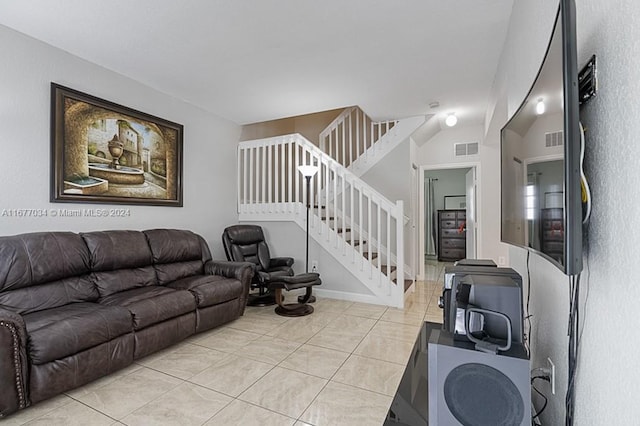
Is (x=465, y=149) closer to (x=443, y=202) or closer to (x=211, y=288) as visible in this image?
(x=443, y=202)

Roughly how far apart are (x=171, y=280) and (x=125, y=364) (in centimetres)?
106

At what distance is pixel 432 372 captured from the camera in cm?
104

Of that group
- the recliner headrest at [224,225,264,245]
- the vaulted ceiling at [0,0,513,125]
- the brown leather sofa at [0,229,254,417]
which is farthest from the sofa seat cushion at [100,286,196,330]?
the vaulted ceiling at [0,0,513,125]

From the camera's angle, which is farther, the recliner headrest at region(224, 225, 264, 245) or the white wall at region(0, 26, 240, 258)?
the recliner headrest at region(224, 225, 264, 245)

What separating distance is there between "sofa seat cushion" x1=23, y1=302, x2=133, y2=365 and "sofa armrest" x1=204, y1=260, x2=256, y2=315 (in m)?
1.16

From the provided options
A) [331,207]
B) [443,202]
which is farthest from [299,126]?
[443,202]

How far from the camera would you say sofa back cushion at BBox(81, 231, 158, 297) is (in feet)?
8.85

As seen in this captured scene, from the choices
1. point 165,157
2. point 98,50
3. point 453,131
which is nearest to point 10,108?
point 98,50

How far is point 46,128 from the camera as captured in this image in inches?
108

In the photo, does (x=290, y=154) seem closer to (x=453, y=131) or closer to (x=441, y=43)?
(x=441, y=43)

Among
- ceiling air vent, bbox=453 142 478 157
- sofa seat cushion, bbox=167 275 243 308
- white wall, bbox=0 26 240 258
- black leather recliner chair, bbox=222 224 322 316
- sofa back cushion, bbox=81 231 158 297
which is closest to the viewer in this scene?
white wall, bbox=0 26 240 258

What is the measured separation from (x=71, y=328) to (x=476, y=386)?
2.27 meters

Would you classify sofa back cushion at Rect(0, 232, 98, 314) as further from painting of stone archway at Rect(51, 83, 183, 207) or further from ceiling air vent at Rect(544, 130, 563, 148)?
ceiling air vent at Rect(544, 130, 563, 148)

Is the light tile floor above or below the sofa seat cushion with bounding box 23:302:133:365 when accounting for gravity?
below
